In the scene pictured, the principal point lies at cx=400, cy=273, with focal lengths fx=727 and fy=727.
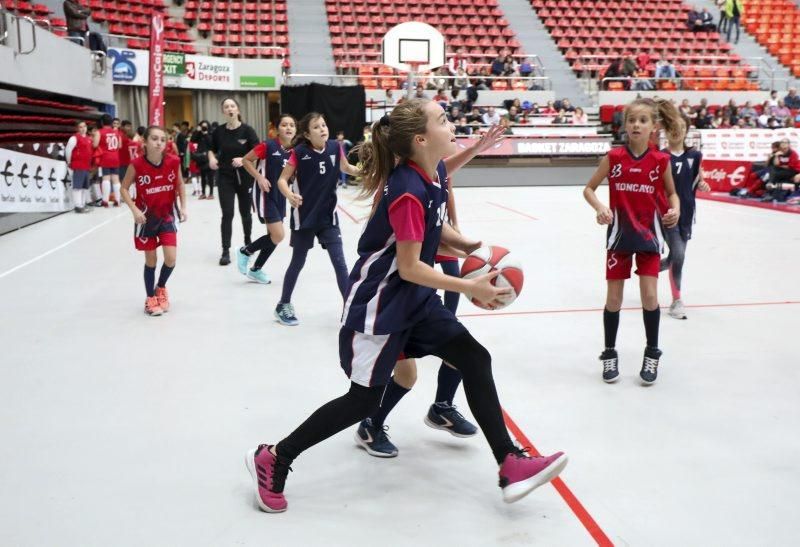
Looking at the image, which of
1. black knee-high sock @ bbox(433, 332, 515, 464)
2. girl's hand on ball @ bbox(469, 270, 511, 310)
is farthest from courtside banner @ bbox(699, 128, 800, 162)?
girl's hand on ball @ bbox(469, 270, 511, 310)

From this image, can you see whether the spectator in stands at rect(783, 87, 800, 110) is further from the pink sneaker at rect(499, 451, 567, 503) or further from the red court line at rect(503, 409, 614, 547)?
the pink sneaker at rect(499, 451, 567, 503)

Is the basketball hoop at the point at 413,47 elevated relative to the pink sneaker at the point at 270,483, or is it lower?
elevated

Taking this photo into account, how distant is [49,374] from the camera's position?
4.07m

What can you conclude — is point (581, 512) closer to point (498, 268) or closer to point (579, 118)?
point (498, 268)

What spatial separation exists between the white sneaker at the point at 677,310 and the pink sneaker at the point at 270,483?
3.68 m

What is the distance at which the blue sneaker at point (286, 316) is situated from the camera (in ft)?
16.9

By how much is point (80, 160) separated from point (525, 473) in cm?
1160

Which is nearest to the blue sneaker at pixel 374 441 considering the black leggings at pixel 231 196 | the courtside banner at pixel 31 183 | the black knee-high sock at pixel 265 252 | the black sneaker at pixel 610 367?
the black sneaker at pixel 610 367

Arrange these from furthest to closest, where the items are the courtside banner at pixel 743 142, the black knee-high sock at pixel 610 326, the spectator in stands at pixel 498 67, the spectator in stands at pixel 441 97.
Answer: the spectator in stands at pixel 498 67 < the spectator in stands at pixel 441 97 < the courtside banner at pixel 743 142 < the black knee-high sock at pixel 610 326

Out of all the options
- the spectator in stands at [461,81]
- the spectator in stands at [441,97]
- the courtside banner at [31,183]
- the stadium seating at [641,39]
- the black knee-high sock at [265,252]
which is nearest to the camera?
the black knee-high sock at [265,252]

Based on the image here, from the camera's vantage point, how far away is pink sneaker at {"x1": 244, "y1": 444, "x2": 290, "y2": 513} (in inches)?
99.7

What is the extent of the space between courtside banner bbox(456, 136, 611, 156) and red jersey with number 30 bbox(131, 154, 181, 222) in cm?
1421

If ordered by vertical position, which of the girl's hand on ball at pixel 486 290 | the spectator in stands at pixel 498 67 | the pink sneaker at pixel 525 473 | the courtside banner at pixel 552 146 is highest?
the spectator in stands at pixel 498 67

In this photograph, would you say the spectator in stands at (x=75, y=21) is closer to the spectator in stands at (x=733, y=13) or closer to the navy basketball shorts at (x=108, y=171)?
the navy basketball shorts at (x=108, y=171)
